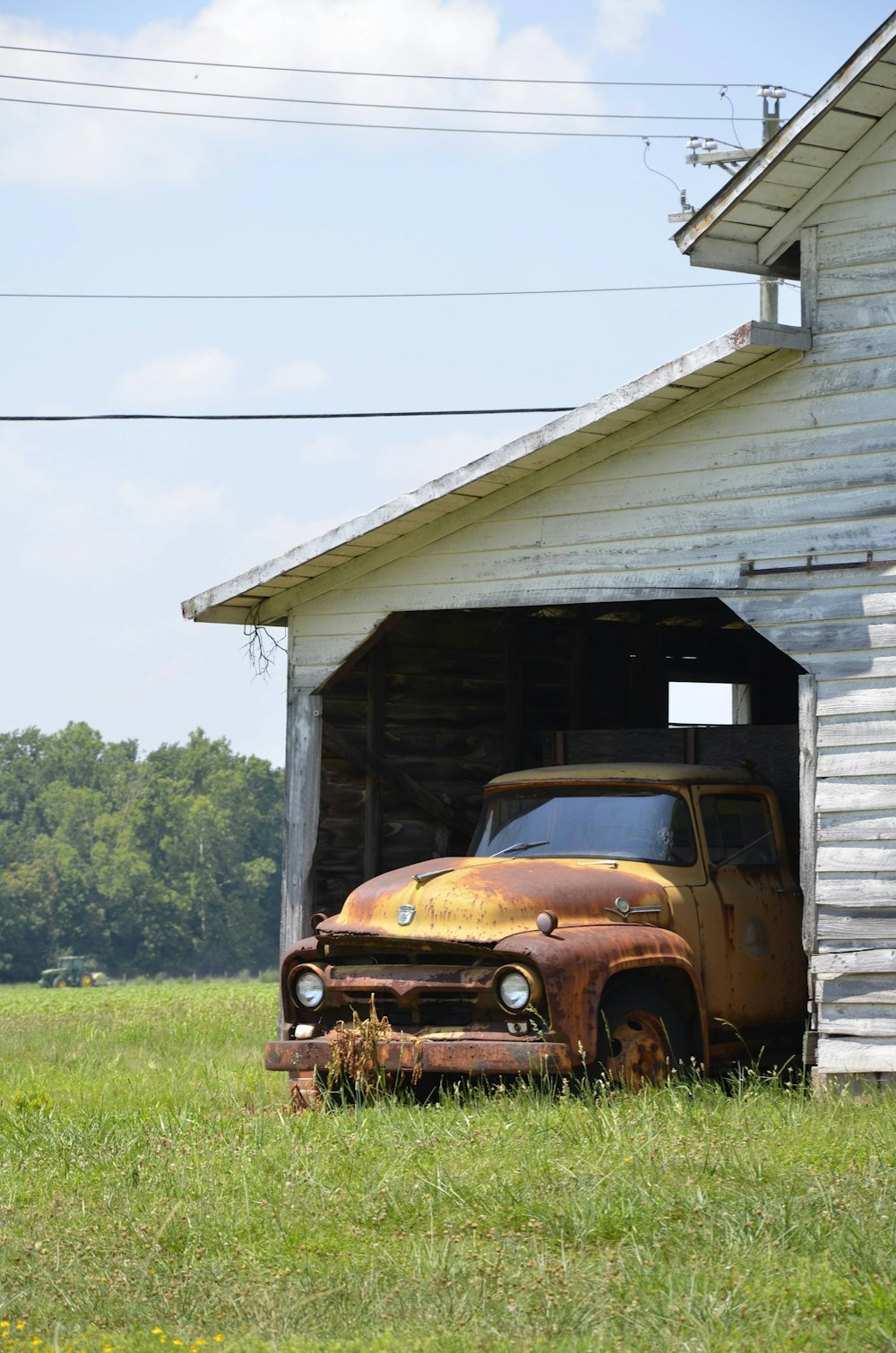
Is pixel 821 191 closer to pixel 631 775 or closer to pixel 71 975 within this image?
pixel 631 775

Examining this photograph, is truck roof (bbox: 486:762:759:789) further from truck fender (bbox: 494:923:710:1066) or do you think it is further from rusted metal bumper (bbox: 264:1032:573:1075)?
rusted metal bumper (bbox: 264:1032:573:1075)

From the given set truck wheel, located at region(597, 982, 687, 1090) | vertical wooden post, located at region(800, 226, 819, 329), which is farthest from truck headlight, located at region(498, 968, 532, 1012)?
vertical wooden post, located at region(800, 226, 819, 329)

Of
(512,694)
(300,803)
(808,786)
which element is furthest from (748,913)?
(512,694)

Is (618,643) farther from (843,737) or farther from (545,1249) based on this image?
(545,1249)

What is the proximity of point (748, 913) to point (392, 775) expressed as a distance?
4.07m

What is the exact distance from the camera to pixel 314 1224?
639 centimetres

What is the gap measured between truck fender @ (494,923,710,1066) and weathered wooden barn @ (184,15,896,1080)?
4.44 ft

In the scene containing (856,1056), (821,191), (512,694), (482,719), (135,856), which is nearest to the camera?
(856,1056)

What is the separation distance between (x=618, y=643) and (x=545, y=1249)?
10.1 metres

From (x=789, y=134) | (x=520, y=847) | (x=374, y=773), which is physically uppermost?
(x=789, y=134)

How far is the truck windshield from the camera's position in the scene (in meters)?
9.91

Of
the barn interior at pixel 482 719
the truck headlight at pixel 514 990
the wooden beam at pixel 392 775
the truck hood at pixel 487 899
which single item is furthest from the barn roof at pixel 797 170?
the truck headlight at pixel 514 990

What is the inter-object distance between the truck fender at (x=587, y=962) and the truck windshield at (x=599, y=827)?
34.1 inches

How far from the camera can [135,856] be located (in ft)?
323
